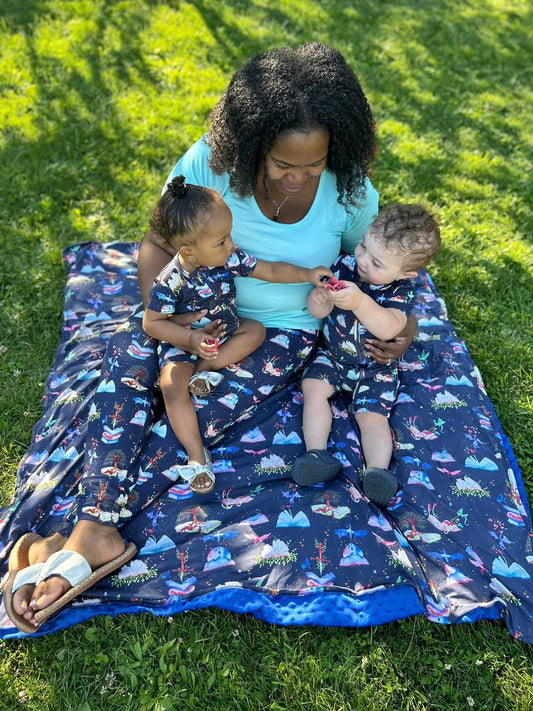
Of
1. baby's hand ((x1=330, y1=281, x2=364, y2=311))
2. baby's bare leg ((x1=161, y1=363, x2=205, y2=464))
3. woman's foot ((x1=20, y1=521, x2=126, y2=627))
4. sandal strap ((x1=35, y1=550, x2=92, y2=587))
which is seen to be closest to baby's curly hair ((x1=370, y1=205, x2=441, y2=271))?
baby's hand ((x1=330, y1=281, x2=364, y2=311))

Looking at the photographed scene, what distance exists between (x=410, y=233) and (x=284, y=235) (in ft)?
2.11

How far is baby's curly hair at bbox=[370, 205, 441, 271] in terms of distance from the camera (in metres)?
2.75

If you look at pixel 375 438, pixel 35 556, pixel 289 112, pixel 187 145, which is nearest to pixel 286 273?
pixel 289 112

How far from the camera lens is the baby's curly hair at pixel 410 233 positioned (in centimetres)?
275

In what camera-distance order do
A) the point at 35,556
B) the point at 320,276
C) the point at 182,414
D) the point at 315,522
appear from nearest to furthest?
1. the point at 35,556
2. the point at 315,522
3. the point at 182,414
4. the point at 320,276

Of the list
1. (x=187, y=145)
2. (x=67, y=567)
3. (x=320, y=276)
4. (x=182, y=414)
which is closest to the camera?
(x=67, y=567)

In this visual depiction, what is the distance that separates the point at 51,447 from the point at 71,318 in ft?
3.41

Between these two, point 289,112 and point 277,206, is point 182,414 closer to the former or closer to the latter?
point 277,206

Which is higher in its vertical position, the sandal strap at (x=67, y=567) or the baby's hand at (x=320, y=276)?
the baby's hand at (x=320, y=276)

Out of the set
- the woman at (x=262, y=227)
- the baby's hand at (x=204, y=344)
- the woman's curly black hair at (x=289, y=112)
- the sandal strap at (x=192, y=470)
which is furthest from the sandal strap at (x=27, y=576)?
the woman's curly black hair at (x=289, y=112)

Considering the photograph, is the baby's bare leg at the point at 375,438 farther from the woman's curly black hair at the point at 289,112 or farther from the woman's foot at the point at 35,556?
the woman's foot at the point at 35,556

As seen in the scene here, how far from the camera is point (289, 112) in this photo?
2492 mm

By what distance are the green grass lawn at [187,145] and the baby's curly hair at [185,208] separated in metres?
1.48

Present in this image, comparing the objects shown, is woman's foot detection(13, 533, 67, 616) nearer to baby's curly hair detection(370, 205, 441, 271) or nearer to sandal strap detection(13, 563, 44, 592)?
sandal strap detection(13, 563, 44, 592)
